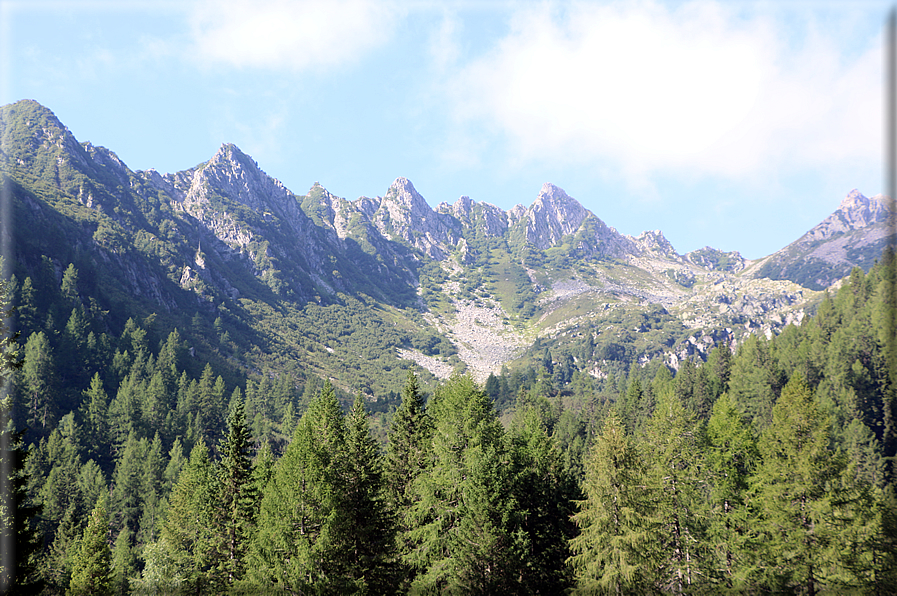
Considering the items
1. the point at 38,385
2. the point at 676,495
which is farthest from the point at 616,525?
the point at 38,385

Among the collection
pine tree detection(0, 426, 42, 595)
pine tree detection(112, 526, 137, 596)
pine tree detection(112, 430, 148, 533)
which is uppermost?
pine tree detection(0, 426, 42, 595)

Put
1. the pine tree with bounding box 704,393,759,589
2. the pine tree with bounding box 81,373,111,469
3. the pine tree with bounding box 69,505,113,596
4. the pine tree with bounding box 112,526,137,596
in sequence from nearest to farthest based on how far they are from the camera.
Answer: the pine tree with bounding box 704,393,759,589
the pine tree with bounding box 69,505,113,596
the pine tree with bounding box 112,526,137,596
the pine tree with bounding box 81,373,111,469

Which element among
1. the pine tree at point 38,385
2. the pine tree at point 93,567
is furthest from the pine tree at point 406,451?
the pine tree at point 38,385

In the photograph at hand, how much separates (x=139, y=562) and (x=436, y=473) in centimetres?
7337

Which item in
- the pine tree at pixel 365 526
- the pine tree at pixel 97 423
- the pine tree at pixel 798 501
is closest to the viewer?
the pine tree at pixel 365 526

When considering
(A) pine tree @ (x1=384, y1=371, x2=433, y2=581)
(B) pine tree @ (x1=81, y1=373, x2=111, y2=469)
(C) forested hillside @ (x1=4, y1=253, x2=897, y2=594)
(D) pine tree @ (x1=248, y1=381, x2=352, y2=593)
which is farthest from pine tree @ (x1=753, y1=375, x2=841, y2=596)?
(B) pine tree @ (x1=81, y1=373, x2=111, y2=469)

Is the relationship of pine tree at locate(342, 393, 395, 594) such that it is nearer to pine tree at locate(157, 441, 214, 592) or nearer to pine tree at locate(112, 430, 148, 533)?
pine tree at locate(157, 441, 214, 592)

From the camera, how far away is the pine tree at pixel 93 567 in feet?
157

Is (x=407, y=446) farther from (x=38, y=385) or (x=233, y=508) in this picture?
(x=38, y=385)

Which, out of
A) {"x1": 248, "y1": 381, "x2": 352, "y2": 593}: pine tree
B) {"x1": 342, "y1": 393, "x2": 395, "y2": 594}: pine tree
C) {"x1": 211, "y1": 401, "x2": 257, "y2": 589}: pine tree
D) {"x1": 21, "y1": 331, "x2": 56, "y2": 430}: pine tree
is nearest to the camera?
{"x1": 248, "y1": 381, "x2": 352, "y2": 593}: pine tree

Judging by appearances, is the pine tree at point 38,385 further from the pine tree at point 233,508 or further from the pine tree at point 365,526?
the pine tree at point 365,526

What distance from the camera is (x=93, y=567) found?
4847cm

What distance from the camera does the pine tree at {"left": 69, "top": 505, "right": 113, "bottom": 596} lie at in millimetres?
47875

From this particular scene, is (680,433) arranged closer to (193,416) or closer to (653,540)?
(653,540)
